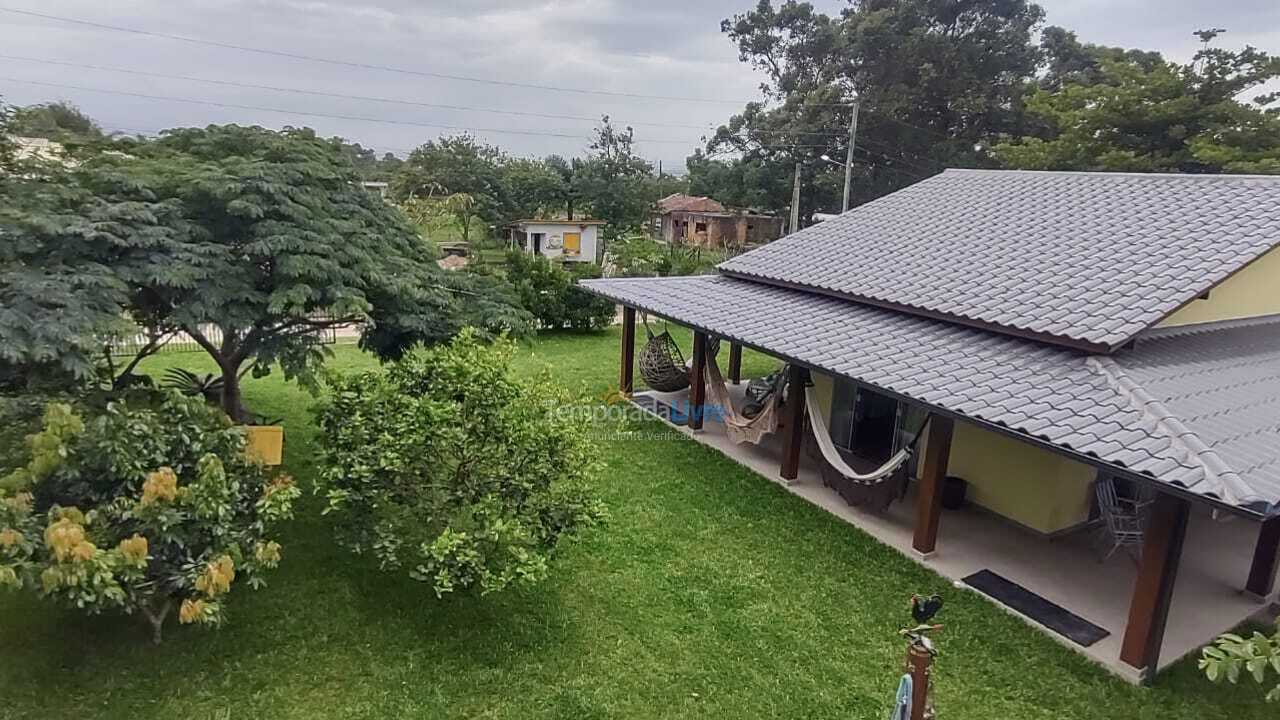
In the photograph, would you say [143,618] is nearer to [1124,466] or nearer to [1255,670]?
[1255,670]

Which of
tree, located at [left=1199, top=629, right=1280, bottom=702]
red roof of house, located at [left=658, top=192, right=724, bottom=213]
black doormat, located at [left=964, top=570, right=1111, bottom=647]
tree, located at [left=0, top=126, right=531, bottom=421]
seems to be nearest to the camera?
tree, located at [left=1199, top=629, right=1280, bottom=702]

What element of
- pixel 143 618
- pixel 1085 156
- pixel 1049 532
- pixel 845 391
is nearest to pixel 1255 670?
pixel 1049 532

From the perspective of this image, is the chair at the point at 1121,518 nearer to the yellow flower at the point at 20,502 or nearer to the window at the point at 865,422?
the window at the point at 865,422

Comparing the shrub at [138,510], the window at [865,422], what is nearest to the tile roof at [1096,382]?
the window at [865,422]

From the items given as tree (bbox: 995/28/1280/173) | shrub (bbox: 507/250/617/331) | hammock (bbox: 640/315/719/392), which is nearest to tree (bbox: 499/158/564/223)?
shrub (bbox: 507/250/617/331)

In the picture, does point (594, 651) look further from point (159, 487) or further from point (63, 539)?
point (63, 539)

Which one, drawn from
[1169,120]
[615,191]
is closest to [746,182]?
[615,191]

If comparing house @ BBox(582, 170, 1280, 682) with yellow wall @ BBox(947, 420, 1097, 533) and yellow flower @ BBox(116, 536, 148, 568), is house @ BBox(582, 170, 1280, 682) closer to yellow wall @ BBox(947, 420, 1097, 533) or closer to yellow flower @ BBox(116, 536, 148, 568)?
yellow wall @ BBox(947, 420, 1097, 533)
